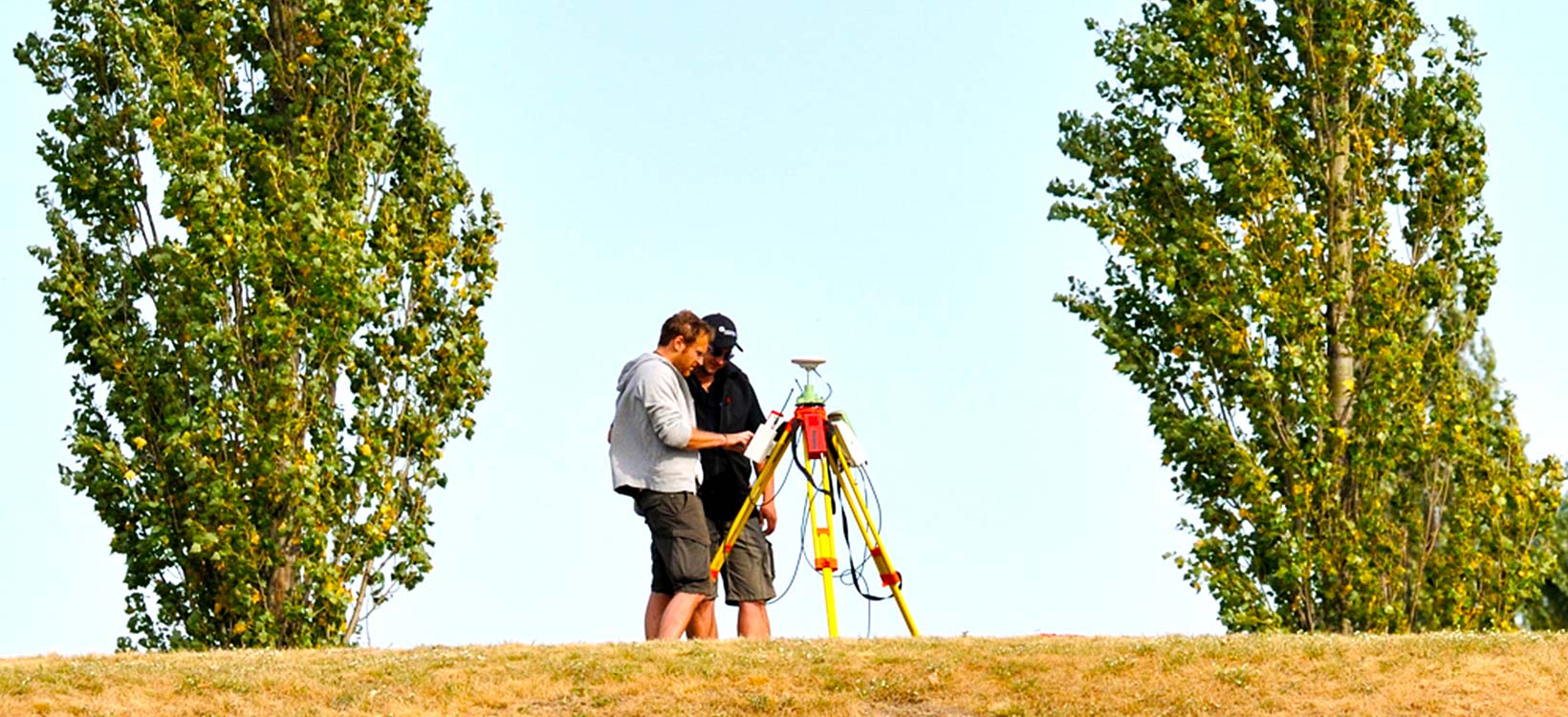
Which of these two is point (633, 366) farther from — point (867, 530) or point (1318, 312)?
point (1318, 312)

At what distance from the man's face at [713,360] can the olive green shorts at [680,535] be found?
75 centimetres

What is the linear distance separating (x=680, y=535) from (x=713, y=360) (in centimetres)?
104

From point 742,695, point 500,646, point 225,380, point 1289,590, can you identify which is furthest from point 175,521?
point 1289,590

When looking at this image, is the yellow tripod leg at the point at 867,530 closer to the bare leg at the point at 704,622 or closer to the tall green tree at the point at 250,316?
the bare leg at the point at 704,622

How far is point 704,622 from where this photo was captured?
13766 mm

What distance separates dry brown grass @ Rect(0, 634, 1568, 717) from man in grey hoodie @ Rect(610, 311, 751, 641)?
0.40 m

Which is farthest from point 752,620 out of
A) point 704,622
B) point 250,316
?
point 250,316

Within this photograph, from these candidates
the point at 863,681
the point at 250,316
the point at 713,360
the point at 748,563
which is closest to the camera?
the point at 863,681

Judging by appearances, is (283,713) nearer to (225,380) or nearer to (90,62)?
(225,380)

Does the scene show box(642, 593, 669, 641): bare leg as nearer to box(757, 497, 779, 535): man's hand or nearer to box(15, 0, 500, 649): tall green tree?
box(757, 497, 779, 535): man's hand

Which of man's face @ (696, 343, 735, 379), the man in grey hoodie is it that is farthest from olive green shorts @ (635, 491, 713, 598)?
man's face @ (696, 343, 735, 379)

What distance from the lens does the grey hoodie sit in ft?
42.8

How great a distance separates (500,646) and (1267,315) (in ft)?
29.7

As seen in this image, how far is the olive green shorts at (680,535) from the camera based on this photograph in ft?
43.5
